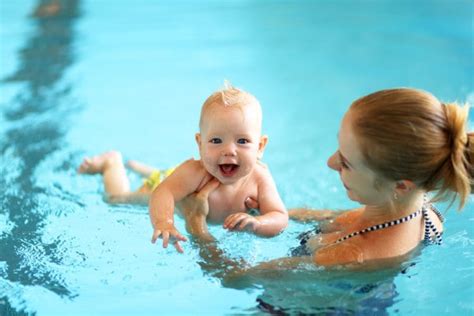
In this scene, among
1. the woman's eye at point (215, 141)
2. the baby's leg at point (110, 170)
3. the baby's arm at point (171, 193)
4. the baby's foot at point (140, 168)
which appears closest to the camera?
the baby's arm at point (171, 193)

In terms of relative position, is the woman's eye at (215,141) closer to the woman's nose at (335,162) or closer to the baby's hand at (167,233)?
the baby's hand at (167,233)

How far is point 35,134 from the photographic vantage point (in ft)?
12.6

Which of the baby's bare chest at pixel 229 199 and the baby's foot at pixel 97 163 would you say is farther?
the baby's foot at pixel 97 163

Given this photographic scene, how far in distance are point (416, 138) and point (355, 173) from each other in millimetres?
220

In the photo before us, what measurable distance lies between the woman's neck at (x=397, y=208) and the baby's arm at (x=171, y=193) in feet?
1.99

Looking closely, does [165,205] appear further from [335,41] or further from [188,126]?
[335,41]

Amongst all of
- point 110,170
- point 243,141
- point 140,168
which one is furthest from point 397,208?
point 140,168

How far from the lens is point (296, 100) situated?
445 cm

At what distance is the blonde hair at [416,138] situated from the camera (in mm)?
1980

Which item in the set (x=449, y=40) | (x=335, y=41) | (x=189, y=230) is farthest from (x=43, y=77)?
(x=449, y=40)

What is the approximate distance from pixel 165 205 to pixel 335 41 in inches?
120

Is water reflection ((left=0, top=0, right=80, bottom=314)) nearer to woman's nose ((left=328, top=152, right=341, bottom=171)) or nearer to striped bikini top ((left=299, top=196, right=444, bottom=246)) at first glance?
striped bikini top ((left=299, top=196, right=444, bottom=246))

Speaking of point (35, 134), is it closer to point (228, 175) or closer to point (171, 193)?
point (171, 193)

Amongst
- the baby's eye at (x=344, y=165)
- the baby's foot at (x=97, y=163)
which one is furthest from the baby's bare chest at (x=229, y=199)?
the baby's foot at (x=97, y=163)
